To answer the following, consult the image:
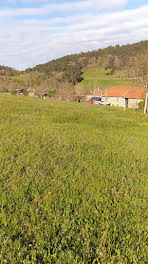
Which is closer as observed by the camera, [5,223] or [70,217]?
[5,223]

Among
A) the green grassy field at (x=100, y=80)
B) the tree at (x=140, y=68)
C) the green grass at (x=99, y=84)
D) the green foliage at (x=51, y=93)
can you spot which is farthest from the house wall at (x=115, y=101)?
the tree at (x=140, y=68)

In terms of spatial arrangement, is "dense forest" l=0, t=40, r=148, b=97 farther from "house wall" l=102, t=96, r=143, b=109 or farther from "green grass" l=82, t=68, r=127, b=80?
"house wall" l=102, t=96, r=143, b=109

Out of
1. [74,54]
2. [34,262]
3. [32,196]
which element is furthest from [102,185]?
[74,54]

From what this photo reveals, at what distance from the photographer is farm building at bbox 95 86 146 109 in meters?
60.0

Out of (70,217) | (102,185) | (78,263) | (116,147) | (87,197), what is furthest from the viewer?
(116,147)

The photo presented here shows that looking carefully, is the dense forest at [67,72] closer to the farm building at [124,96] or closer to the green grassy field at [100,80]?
the green grassy field at [100,80]

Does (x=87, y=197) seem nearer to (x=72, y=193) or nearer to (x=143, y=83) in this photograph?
(x=72, y=193)

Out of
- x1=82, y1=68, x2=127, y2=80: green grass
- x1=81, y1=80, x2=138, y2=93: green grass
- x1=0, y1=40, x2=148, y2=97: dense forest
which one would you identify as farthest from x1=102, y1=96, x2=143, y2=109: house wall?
x1=82, y1=68, x2=127, y2=80: green grass

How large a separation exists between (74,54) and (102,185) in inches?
7352

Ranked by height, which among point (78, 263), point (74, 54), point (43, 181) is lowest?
point (78, 263)

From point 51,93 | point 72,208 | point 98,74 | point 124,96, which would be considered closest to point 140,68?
point 72,208

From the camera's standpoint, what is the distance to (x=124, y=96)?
216 feet

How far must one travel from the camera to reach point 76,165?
5.63 m

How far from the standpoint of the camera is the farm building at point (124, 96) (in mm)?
60006
